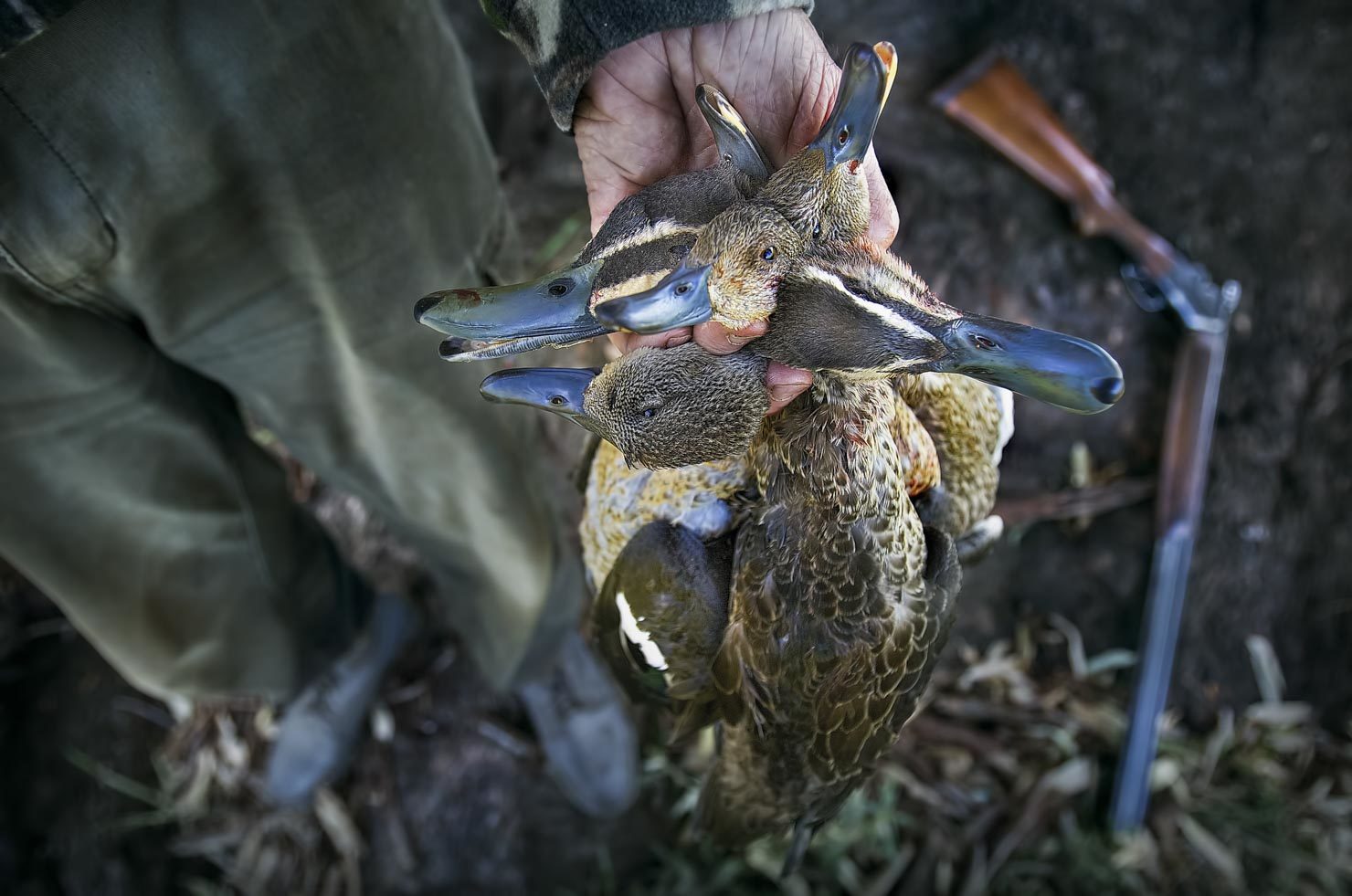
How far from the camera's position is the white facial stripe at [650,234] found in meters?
1.04

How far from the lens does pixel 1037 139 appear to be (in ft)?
8.54

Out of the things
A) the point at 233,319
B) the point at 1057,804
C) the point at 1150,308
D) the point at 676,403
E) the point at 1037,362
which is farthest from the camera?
the point at 1057,804

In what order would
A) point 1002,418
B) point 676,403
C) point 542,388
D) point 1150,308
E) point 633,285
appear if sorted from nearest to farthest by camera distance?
1. point 633,285
2. point 676,403
3. point 542,388
4. point 1002,418
5. point 1150,308

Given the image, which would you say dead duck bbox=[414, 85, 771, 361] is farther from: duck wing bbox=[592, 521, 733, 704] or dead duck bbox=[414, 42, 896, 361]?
duck wing bbox=[592, 521, 733, 704]

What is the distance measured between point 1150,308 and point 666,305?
241 centimetres

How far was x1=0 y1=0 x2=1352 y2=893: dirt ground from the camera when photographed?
272 cm

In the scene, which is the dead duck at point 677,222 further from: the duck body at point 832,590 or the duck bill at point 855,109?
the duck body at point 832,590

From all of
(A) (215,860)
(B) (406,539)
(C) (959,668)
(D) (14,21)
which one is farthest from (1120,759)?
(D) (14,21)

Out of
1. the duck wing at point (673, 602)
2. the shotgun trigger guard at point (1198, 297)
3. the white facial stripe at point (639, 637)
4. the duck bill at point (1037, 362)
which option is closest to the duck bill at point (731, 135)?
the duck bill at point (1037, 362)

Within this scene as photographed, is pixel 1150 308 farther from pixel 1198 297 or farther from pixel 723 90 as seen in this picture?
pixel 723 90

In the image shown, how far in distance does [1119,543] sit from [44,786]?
3.91 m

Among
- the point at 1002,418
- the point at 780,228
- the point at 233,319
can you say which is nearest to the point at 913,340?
the point at 780,228

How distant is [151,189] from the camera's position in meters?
1.31

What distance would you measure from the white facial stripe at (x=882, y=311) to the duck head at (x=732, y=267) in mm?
46
